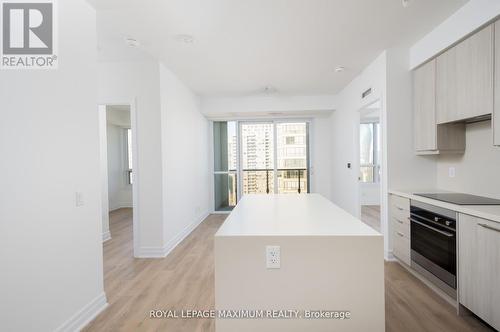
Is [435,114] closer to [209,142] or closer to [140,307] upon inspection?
[140,307]

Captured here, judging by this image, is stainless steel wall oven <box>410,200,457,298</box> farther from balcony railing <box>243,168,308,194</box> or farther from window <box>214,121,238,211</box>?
window <box>214,121,238,211</box>

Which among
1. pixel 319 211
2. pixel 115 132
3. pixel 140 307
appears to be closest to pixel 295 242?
pixel 319 211

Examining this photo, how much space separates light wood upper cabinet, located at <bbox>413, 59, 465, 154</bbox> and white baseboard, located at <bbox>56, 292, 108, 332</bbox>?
12.0 feet

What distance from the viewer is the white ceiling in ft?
7.25

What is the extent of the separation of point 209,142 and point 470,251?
5155 millimetres

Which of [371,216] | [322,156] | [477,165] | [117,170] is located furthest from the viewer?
[117,170]

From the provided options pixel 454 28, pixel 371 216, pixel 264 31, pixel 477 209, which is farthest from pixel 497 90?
pixel 371 216

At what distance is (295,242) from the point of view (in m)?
1.30

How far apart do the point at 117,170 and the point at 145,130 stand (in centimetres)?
412

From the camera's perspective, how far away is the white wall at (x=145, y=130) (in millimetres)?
3367

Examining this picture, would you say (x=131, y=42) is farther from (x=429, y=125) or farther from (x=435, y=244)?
(x=435, y=244)

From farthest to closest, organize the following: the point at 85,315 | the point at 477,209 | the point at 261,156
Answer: the point at 261,156, the point at 85,315, the point at 477,209

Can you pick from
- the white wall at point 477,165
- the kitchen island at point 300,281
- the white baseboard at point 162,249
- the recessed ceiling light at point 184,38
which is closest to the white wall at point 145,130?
the white baseboard at point 162,249

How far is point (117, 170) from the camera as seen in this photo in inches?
268
